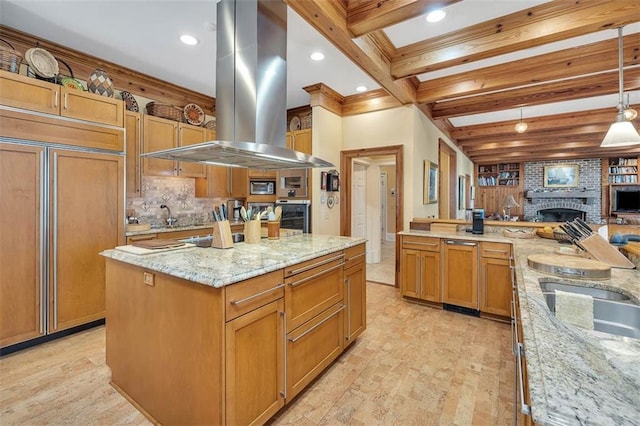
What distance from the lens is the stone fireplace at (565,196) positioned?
29.6 feet

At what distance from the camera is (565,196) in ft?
30.4

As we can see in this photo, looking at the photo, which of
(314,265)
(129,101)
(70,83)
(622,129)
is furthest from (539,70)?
(70,83)

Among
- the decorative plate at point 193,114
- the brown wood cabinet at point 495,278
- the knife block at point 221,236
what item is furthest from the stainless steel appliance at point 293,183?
the brown wood cabinet at point 495,278

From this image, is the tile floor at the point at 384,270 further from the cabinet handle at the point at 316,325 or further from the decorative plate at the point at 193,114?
the decorative plate at the point at 193,114

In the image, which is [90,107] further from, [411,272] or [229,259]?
[411,272]

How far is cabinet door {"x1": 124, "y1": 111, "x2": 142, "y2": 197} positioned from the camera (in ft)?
11.2

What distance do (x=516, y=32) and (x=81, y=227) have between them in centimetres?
438

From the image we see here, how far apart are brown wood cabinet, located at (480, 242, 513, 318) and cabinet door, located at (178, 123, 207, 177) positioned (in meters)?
3.78

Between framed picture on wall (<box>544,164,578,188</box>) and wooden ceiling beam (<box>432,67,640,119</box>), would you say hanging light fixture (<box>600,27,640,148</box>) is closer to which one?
wooden ceiling beam (<box>432,67,640,119</box>)

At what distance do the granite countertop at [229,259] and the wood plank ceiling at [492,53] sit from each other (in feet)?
5.68

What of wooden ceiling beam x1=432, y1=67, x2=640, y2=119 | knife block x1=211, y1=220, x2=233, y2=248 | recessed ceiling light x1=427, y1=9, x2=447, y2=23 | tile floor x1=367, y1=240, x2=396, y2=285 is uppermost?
recessed ceiling light x1=427, y1=9, x2=447, y2=23

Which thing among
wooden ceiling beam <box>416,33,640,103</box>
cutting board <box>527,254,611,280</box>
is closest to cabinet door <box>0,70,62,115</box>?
cutting board <box>527,254,611,280</box>

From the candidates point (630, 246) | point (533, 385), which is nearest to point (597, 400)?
point (533, 385)

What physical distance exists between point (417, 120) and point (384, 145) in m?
0.59
